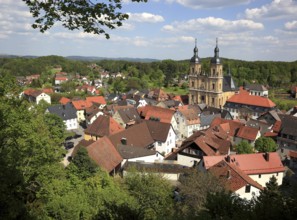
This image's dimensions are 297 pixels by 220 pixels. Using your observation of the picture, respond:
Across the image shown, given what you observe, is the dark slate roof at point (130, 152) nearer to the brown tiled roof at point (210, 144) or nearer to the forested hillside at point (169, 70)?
the brown tiled roof at point (210, 144)

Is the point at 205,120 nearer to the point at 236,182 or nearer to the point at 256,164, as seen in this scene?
the point at 256,164

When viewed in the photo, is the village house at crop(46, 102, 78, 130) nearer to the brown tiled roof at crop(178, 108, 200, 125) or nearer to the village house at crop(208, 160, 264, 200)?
the brown tiled roof at crop(178, 108, 200, 125)

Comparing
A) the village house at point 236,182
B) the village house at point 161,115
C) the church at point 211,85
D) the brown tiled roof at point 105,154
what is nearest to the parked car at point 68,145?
the village house at point 161,115

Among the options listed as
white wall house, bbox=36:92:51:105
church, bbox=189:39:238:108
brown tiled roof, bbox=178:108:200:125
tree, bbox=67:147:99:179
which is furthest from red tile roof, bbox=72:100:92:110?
tree, bbox=67:147:99:179

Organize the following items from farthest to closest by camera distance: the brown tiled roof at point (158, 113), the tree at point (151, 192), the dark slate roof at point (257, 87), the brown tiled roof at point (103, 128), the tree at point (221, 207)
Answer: the dark slate roof at point (257, 87) → the brown tiled roof at point (158, 113) → the brown tiled roof at point (103, 128) → the tree at point (151, 192) → the tree at point (221, 207)

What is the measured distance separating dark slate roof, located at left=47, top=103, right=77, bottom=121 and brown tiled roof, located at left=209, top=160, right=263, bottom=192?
37.8m

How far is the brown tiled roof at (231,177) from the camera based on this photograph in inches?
1020

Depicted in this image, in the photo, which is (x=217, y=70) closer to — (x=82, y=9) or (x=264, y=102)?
(x=264, y=102)

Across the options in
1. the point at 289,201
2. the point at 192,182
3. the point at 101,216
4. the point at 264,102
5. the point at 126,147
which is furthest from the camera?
the point at 264,102

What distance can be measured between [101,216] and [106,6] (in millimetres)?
10258

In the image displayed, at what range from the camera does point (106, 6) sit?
658cm

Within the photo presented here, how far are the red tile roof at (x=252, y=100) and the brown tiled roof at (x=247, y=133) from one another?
82.5 feet

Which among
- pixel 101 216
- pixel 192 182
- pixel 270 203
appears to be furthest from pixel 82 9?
pixel 192 182

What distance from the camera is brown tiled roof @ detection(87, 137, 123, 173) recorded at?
99.9 feet
